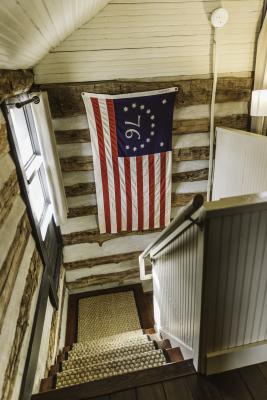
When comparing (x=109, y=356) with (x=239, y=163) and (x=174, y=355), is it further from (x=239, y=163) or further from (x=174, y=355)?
(x=239, y=163)

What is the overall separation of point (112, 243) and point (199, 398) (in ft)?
→ 8.52

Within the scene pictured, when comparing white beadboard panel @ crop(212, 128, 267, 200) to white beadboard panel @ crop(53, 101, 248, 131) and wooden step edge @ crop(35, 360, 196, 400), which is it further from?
wooden step edge @ crop(35, 360, 196, 400)

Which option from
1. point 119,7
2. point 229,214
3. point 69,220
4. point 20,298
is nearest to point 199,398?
point 229,214

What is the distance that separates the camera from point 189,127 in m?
3.42

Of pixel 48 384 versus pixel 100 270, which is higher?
pixel 48 384

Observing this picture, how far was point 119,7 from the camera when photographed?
285cm

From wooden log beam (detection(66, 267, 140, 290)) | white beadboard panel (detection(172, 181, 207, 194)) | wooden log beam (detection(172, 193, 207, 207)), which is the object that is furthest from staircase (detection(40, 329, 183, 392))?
white beadboard panel (detection(172, 181, 207, 194))

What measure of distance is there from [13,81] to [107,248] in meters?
2.57

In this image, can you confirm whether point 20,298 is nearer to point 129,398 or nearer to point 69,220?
point 129,398

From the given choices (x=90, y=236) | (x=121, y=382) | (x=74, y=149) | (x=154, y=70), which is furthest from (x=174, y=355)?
(x=154, y=70)

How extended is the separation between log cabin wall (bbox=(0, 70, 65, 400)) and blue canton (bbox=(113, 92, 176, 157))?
45.1 inches

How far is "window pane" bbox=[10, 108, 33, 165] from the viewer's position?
2.58 m

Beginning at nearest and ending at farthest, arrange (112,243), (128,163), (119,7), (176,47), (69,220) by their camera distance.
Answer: (119,7)
(176,47)
(128,163)
(69,220)
(112,243)

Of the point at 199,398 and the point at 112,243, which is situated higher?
the point at 199,398
